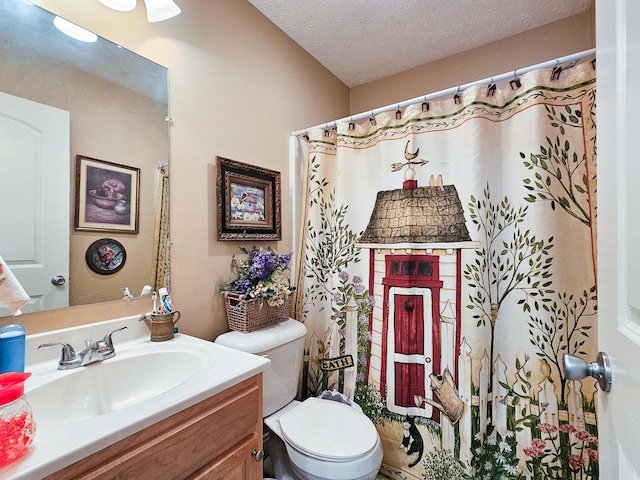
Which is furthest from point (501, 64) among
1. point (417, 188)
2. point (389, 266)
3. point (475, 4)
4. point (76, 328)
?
point (76, 328)

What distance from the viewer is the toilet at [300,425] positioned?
1128 millimetres

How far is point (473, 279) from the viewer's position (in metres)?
1.37

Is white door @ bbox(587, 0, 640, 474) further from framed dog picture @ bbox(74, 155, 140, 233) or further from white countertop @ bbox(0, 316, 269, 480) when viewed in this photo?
framed dog picture @ bbox(74, 155, 140, 233)

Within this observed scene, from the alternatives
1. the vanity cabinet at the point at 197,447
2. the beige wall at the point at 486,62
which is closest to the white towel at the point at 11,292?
the vanity cabinet at the point at 197,447

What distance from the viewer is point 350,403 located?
163 centimetres

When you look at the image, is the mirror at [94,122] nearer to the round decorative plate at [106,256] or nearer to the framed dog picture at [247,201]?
the round decorative plate at [106,256]

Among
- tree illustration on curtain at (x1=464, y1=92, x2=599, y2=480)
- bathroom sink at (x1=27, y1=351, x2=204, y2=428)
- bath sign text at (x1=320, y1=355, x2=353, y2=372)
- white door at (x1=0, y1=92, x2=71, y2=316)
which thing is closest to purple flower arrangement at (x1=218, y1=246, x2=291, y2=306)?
bathroom sink at (x1=27, y1=351, x2=204, y2=428)

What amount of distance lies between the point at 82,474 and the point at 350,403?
1.29 meters

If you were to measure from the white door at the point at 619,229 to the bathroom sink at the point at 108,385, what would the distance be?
0.93 m

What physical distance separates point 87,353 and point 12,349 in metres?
0.20

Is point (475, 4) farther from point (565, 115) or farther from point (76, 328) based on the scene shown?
point (76, 328)

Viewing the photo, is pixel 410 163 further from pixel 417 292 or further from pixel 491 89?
pixel 417 292

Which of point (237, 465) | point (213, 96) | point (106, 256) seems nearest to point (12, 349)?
point (106, 256)

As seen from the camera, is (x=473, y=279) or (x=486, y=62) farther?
(x=486, y=62)
